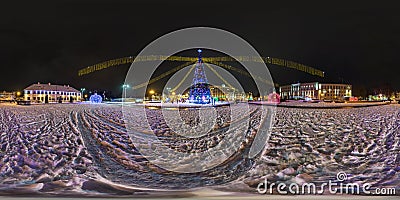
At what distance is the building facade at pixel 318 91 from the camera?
11044 cm

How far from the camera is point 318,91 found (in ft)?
353

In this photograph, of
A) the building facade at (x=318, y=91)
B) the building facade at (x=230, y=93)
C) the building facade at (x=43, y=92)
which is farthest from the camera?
the building facade at (x=318, y=91)

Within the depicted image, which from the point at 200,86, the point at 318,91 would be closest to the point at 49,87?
the point at 200,86

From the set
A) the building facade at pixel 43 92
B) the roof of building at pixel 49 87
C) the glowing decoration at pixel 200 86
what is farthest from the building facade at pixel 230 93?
the roof of building at pixel 49 87

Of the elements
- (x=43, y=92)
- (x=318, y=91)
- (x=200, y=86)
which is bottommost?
(x=200, y=86)

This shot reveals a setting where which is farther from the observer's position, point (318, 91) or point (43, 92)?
point (318, 91)

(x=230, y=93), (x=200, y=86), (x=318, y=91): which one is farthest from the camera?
(x=318, y=91)

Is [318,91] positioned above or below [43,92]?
above

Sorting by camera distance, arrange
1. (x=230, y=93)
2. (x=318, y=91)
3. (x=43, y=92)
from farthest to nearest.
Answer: (x=318, y=91)
(x=43, y=92)
(x=230, y=93)

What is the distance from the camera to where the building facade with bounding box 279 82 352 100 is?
362 feet

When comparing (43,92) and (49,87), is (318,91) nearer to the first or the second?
(49,87)

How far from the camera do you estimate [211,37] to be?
7.59 metres

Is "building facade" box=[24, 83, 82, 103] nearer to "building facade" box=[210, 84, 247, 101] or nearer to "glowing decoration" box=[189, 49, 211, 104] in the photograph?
"building facade" box=[210, 84, 247, 101]

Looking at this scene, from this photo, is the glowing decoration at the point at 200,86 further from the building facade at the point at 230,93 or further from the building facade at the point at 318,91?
the building facade at the point at 318,91
